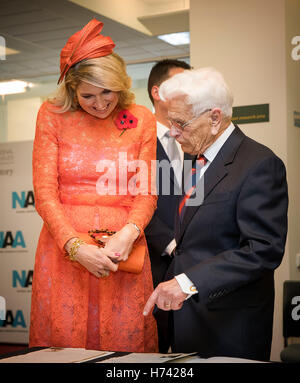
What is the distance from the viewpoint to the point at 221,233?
1.81 meters

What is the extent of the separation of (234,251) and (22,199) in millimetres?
4056

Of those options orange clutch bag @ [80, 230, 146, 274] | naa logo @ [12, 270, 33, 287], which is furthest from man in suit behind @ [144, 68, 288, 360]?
naa logo @ [12, 270, 33, 287]

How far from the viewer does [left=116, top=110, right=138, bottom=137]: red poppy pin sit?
2246 millimetres

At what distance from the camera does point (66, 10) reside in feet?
20.6

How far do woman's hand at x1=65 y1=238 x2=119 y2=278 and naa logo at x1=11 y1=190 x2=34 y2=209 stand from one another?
11.5 ft

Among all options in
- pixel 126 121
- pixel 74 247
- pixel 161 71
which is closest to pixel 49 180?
pixel 74 247

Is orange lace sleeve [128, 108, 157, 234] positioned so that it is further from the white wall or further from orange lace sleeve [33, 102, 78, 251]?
the white wall

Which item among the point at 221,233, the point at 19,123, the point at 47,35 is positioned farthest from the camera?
the point at 47,35

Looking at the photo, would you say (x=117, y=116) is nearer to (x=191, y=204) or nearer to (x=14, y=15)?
(x=191, y=204)

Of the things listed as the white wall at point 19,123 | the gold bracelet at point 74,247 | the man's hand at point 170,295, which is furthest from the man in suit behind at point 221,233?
the white wall at point 19,123

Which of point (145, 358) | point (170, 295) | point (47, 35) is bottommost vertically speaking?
point (145, 358)

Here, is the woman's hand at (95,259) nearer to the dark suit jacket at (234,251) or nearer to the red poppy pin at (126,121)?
the dark suit jacket at (234,251)

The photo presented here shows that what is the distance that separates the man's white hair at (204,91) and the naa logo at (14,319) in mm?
4011

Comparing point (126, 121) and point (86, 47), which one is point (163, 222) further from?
point (86, 47)
